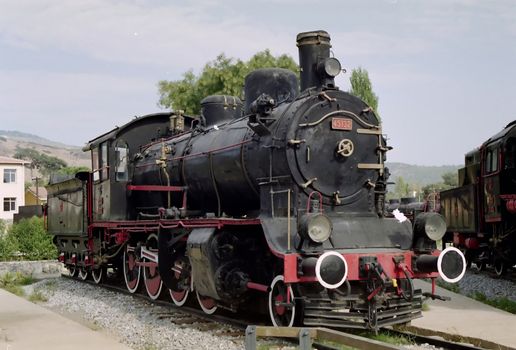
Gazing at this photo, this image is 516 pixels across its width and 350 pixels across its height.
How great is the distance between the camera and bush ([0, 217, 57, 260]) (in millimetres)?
22609

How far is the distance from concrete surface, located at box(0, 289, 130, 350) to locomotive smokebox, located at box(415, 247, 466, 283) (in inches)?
145

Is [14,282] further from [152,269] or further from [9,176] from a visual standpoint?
[9,176]

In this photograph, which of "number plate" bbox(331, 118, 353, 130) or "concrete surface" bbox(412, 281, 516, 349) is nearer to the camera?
"concrete surface" bbox(412, 281, 516, 349)

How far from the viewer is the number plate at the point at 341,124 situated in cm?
875

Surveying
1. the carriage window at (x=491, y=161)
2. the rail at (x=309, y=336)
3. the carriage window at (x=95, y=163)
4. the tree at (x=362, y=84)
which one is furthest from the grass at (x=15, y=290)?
the tree at (x=362, y=84)

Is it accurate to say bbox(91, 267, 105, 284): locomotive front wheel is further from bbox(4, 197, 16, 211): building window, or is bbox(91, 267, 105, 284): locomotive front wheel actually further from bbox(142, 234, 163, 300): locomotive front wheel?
A: bbox(4, 197, 16, 211): building window

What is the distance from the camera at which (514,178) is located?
45.9 feet

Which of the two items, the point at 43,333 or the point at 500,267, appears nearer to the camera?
the point at 43,333

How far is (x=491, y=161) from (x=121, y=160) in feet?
26.7

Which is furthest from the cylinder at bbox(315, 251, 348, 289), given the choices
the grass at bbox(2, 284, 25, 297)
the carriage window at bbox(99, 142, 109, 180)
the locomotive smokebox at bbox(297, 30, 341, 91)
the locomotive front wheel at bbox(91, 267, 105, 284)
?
the locomotive front wheel at bbox(91, 267, 105, 284)

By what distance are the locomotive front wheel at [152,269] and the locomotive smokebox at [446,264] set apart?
4.86 meters

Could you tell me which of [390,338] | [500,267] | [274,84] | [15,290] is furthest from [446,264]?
[15,290]

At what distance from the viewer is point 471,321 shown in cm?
935

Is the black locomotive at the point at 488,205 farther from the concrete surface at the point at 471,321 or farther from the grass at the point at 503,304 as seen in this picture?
the concrete surface at the point at 471,321
